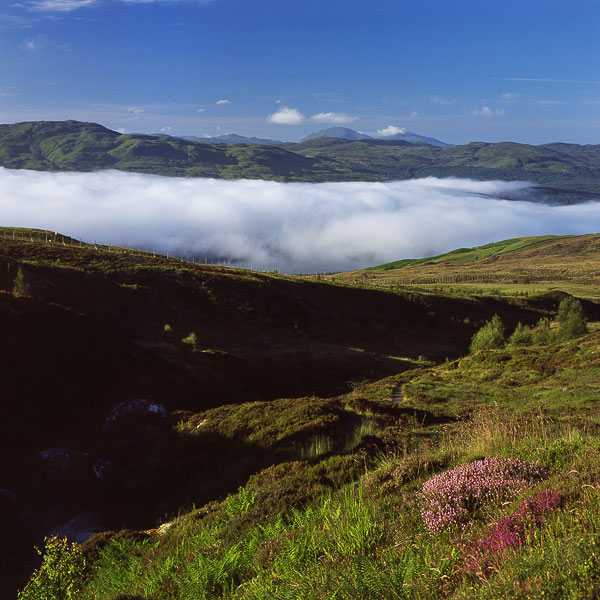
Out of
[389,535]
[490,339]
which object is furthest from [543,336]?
[389,535]

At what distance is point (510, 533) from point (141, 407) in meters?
18.8

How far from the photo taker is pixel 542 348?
129 ft

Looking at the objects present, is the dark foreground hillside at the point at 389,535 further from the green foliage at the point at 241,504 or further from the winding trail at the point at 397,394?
the winding trail at the point at 397,394

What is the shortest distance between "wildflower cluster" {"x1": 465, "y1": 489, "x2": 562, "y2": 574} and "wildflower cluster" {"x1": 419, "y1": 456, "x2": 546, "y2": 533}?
0.61m

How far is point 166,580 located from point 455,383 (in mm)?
28203

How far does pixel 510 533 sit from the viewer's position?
4.07m

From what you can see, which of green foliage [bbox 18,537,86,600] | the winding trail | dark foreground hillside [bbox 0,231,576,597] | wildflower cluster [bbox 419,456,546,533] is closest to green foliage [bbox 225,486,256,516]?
dark foreground hillside [bbox 0,231,576,597]

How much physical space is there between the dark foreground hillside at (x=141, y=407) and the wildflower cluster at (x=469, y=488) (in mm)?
2967

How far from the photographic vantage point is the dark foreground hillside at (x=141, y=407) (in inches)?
493

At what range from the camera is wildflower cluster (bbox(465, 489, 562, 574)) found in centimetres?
374

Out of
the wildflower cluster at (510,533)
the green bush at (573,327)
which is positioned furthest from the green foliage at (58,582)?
the green bush at (573,327)

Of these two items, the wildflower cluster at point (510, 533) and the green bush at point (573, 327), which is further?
the green bush at point (573, 327)

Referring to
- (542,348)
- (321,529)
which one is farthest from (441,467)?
(542,348)

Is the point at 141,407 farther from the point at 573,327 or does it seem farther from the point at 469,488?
the point at 573,327
